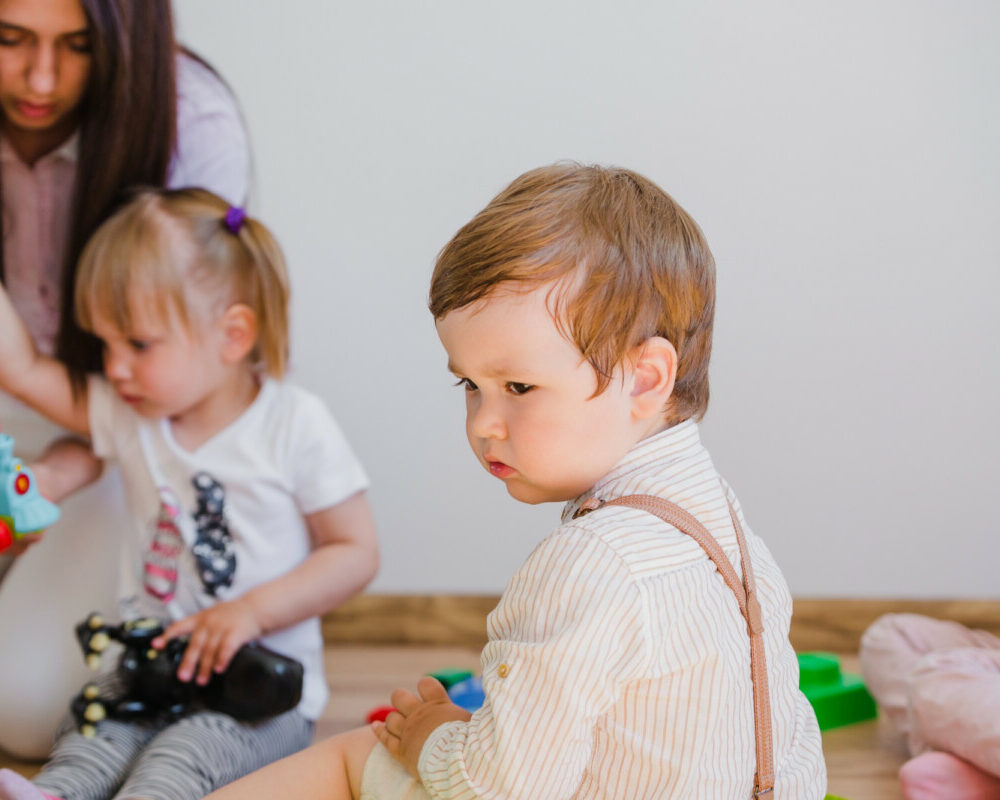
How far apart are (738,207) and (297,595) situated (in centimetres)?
78

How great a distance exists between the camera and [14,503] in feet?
3.31

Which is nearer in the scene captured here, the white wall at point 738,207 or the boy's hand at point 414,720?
the boy's hand at point 414,720

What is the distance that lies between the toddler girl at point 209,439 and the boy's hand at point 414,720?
1.06 ft

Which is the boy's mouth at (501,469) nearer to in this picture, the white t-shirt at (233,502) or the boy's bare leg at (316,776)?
the boy's bare leg at (316,776)

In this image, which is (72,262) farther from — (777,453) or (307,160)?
(777,453)

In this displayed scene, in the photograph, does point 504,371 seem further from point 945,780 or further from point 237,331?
point 945,780

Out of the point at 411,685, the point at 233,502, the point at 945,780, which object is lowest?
the point at 411,685

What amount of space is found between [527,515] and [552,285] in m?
0.90

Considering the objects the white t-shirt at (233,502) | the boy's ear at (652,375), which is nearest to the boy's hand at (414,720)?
the boy's ear at (652,375)

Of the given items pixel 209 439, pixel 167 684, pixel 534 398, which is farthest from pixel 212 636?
pixel 534 398

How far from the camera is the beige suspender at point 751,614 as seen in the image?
0.74 metres

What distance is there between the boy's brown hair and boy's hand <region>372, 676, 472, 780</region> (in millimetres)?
277

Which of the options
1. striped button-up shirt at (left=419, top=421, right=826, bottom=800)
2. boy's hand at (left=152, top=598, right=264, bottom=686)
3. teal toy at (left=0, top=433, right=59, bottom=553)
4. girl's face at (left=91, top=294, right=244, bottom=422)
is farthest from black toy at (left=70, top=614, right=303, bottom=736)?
striped button-up shirt at (left=419, top=421, right=826, bottom=800)

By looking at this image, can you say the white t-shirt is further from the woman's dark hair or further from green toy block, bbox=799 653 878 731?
green toy block, bbox=799 653 878 731
